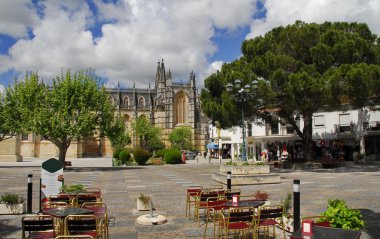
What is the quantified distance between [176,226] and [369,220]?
467 cm

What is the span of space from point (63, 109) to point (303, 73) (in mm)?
18009

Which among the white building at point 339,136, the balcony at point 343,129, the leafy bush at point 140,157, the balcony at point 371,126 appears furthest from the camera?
the leafy bush at point 140,157

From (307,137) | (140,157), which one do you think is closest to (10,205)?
(307,137)

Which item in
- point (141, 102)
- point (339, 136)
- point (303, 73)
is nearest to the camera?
point (303, 73)

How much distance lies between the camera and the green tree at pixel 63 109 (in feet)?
97.0

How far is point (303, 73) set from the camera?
23.3 metres

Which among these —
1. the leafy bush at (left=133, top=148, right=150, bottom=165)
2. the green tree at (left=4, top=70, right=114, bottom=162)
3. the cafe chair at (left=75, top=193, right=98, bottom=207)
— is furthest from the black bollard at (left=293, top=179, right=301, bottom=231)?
the leafy bush at (left=133, top=148, right=150, bottom=165)

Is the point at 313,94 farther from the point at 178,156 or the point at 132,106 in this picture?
the point at 132,106

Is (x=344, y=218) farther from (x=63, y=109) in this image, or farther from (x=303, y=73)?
(x=63, y=109)

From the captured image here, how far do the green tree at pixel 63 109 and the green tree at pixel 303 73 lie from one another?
29.9 feet

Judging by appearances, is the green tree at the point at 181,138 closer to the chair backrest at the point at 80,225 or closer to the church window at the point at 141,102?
the church window at the point at 141,102

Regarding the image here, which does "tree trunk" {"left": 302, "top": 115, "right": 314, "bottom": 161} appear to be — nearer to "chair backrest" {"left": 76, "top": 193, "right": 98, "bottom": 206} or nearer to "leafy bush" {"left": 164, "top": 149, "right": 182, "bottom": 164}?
"leafy bush" {"left": 164, "top": 149, "right": 182, "bottom": 164}

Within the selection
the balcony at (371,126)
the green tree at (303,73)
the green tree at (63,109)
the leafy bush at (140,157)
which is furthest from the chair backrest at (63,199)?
the balcony at (371,126)

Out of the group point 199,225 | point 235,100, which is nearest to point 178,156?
point 235,100
